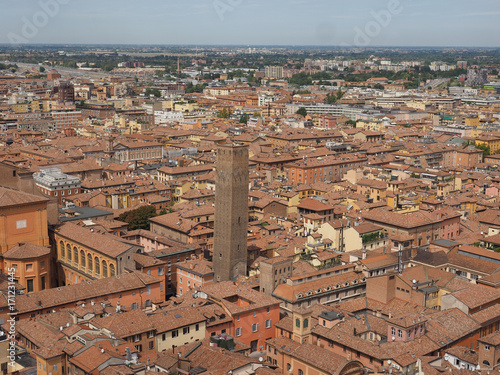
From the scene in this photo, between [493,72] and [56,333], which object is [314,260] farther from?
[493,72]

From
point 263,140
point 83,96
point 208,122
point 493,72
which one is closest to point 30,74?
point 83,96

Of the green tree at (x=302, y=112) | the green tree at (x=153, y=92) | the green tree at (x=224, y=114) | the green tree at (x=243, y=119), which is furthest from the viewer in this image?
the green tree at (x=153, y=92)

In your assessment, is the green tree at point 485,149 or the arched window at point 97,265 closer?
the arched window at point 97,265

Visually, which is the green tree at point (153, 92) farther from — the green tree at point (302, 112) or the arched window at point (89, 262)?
the arched window at point (89, 262)

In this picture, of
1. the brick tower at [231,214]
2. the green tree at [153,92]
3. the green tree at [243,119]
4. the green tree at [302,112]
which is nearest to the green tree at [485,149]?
the green tree at [302,112]

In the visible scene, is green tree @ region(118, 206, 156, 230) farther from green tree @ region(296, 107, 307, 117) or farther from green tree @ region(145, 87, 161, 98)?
green tree @ region(145, 87, 161, 98)

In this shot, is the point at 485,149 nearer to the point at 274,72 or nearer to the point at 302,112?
the point at 302,112

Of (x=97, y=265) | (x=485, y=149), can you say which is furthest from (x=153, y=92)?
(x=97, y=265)
